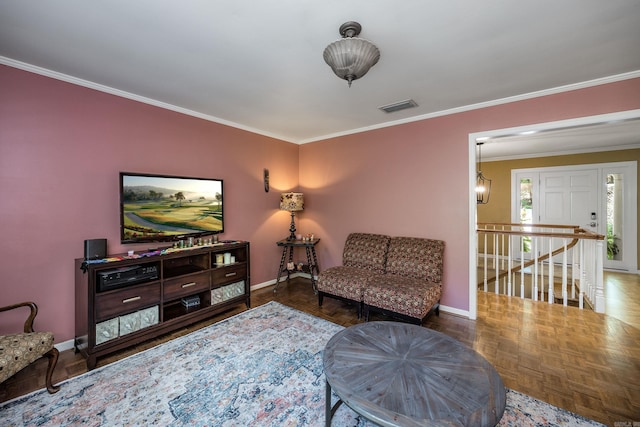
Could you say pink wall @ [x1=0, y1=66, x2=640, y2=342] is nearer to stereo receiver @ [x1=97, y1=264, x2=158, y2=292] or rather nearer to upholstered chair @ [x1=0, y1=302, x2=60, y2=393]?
stereo receiver @ [x1=97, y1=264, x2=158, y2=292]

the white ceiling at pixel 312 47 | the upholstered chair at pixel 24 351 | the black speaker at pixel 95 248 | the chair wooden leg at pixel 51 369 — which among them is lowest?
the chair wooden leg at pixel 51 369

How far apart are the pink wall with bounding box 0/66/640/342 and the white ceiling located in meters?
0.24

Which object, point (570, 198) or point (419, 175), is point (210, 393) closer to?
point (419, 175)

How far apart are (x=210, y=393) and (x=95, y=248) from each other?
5.76 ft

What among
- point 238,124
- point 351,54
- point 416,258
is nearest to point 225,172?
point 238,124

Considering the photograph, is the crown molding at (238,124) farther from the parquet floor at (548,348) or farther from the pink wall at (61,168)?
the parquet floor at (548,348)

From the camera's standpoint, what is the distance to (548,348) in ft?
7.90

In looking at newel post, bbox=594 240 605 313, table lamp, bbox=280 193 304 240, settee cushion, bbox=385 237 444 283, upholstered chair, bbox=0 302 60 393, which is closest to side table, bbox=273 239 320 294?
table lamp, bbox=280 193 304 240

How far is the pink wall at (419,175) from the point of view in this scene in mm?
2695

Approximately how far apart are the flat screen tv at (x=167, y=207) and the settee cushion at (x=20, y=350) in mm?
1027

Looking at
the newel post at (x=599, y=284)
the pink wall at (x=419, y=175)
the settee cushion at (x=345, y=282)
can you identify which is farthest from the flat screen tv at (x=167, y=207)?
the newel post at (x=599, y=284)

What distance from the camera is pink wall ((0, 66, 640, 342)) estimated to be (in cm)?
221

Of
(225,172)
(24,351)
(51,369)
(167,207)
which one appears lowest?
(51,369)

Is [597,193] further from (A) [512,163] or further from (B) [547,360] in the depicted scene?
(B) [547,360]
